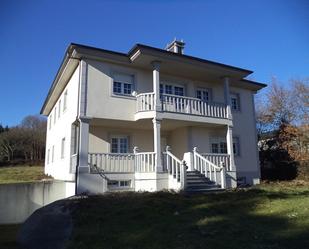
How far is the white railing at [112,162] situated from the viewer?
13.6 metres

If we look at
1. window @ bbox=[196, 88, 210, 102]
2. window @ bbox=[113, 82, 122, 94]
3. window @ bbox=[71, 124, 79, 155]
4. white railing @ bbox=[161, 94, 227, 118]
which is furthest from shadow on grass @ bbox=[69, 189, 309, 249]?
window @ bbox=[196, 88, 210, 102]

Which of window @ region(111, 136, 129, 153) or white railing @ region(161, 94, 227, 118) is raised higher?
white railing @ region(161, 94, 227, 118)

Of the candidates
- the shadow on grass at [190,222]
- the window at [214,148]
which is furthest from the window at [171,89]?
the shadow on grass at [190,222]

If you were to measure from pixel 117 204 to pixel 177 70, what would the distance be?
30.3 feet

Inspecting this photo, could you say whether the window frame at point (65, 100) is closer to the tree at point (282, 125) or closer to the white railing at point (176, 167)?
the white railing at point (176, 167)

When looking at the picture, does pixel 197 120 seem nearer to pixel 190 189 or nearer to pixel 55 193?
pixel 190 189

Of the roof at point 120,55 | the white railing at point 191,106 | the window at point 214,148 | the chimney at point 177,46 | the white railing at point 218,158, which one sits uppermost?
the chimney at point 177,46

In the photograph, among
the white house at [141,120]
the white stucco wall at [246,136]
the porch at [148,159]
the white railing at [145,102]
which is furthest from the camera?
the white stucco wall at [246,136]

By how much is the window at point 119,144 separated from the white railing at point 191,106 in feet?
11.0

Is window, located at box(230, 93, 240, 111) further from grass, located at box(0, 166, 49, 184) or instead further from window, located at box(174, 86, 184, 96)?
grass, located at box(0, 166, 49, 184)

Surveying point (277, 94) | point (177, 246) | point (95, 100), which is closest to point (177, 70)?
point (95, 100)

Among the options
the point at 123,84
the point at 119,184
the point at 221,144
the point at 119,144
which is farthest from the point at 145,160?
the point at 221,144

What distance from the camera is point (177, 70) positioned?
16.3 m

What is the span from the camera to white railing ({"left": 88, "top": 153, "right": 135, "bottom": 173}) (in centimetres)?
1358
